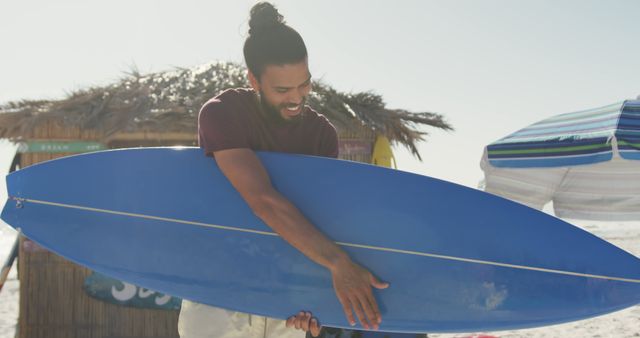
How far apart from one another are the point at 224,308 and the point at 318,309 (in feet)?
1.07

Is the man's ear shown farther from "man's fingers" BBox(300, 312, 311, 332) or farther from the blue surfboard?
"man's fingers" BBox(300, 312, 311, 332)

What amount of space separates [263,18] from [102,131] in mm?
3715

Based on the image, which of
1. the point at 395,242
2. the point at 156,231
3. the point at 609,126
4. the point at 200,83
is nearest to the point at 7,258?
the point at 200,83

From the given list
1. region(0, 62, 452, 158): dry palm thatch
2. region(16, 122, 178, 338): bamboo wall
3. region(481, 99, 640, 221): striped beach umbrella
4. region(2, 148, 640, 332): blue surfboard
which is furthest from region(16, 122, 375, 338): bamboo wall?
region(2, 148, 640, 332): blue surfboard

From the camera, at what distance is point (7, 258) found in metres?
5.23

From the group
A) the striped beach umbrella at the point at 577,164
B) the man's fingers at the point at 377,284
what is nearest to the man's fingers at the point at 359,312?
the man's fingers at the point at 377,284

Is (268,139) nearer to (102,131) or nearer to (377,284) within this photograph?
(377,284)

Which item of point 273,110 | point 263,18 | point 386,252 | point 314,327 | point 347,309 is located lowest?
point 314,327

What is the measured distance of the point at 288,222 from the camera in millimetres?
1881

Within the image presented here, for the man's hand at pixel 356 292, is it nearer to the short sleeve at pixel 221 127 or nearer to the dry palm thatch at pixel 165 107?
the short sleeve at pixel 221 127

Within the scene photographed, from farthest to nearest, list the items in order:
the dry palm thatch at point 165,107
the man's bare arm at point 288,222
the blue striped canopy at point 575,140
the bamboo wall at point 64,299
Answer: the bamboo wall at point 64,299 → the dry palm thatch at point 165,107 → the blue striped canopy at point 575,140 → the man's bare arm at point 288,222

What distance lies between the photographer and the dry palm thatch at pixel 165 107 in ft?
17.1

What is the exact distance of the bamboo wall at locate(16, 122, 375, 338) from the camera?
17.6ft

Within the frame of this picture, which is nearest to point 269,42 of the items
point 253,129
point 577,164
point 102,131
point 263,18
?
point 263,18
